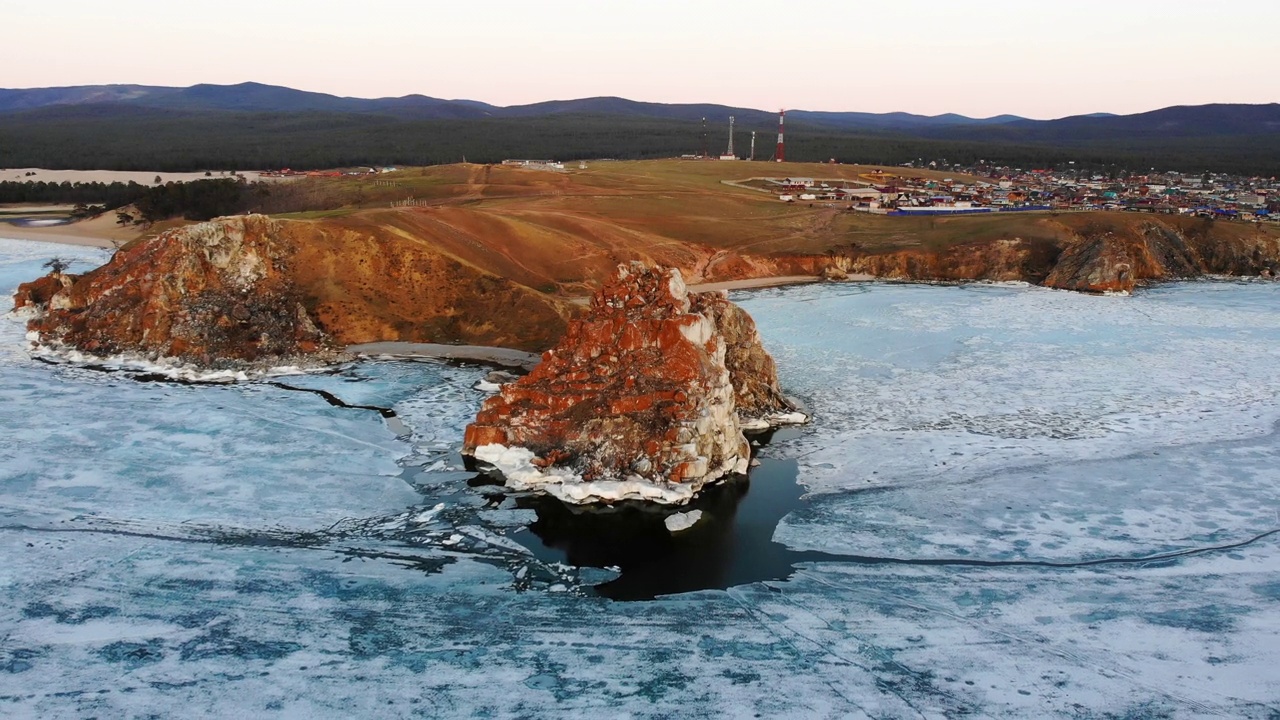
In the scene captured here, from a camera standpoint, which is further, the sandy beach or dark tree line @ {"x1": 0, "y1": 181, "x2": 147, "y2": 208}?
dark tree line @ {"x1": 0, "y1": 181, "x2": 147, "y2": 208}

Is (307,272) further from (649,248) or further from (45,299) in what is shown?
(649,248)

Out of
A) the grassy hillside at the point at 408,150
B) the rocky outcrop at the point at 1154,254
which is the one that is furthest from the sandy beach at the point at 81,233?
the rocky outcrop at the point at 1154,254

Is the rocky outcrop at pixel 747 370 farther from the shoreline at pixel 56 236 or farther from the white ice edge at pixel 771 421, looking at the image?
the shoreline at pixel 56 236

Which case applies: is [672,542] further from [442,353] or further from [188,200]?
[188,200]

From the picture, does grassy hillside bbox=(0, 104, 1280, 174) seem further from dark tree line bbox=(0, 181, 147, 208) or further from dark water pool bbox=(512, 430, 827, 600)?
dark water pool bbox=(512, 430, 827, 600)

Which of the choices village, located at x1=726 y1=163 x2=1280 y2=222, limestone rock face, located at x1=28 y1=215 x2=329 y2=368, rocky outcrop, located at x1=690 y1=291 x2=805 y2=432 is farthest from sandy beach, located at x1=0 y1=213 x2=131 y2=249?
village, located at x1=726 y1=163 x2=1280 y2=222

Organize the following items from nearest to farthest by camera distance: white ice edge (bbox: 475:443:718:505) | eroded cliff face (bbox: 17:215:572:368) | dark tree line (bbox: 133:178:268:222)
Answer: white ice edge (bbox: 475:443:718:505) → eroded cliff face (bbox: 17:215:572:368) → dark tree line (bbox: 133:178:268:222)
